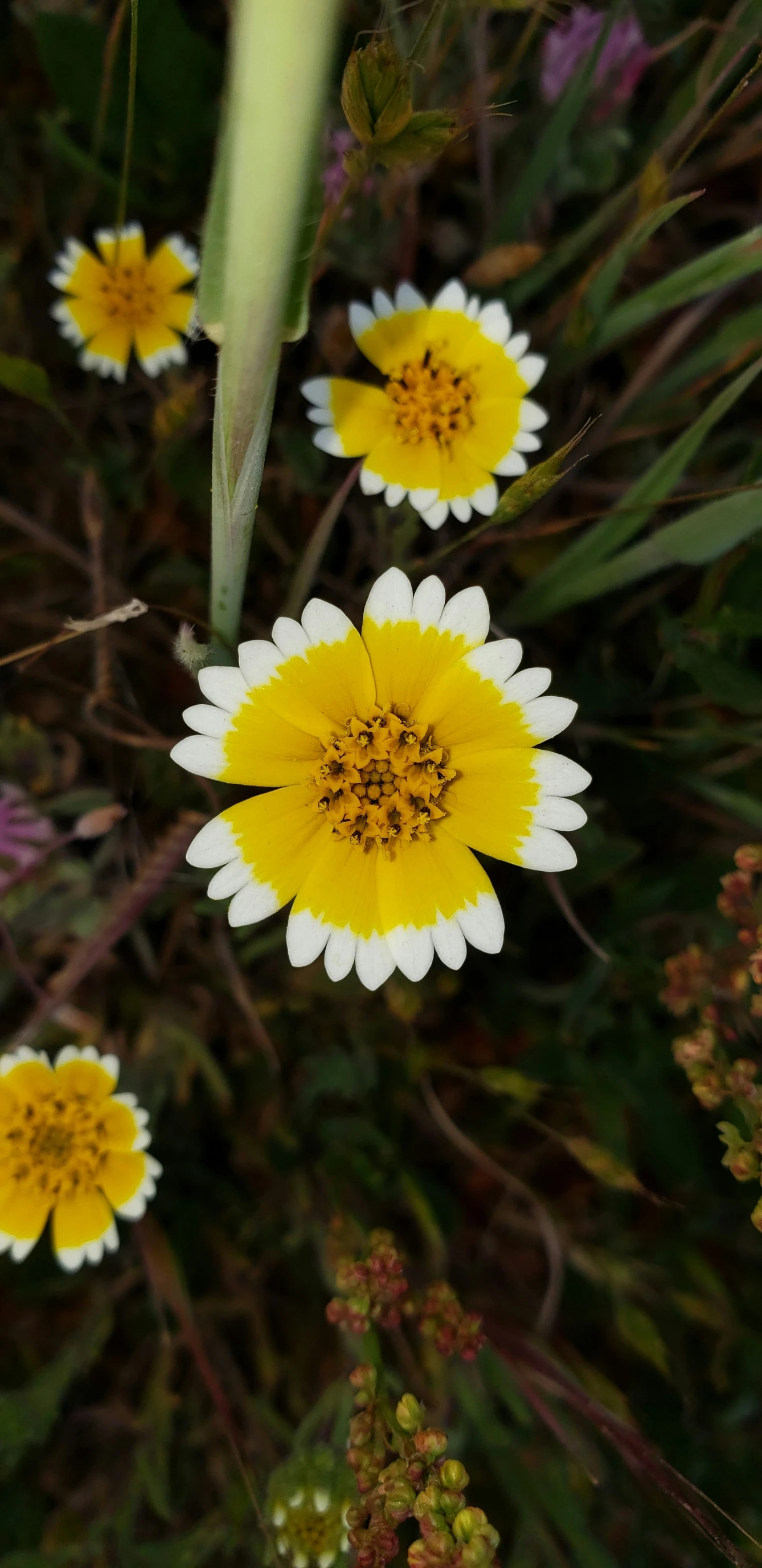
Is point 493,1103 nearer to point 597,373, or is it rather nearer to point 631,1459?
point 631,1459

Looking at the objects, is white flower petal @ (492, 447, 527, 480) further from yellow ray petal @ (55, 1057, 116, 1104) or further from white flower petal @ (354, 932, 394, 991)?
yellow ray petal @ (55, 1057, 116, 1104)

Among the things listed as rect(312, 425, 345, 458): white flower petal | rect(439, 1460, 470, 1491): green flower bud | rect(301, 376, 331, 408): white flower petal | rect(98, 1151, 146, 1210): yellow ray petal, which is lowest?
rect(439, 1460, 470, 1491): green flower bud

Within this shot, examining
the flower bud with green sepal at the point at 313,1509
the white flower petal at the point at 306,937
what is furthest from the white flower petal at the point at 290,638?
the flower bud with green sepal at the point at 313,1509

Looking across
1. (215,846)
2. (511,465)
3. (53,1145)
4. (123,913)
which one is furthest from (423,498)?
(53,1145)

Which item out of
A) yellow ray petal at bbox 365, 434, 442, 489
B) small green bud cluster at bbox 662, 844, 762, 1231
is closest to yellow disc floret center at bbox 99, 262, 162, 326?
yellow ray petal at bbox 365, 434, 442, 489

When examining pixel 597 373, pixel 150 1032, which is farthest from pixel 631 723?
pixel 150 1032
